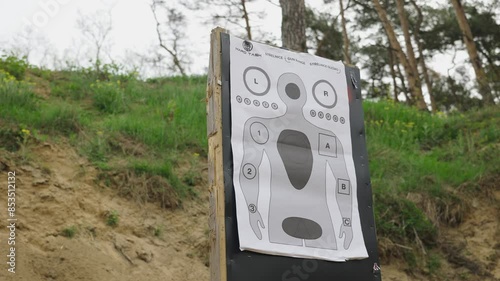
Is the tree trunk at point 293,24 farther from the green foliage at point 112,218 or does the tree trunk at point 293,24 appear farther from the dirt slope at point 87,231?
the green foliage at point 112,218

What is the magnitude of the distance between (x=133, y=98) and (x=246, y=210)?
5.41m

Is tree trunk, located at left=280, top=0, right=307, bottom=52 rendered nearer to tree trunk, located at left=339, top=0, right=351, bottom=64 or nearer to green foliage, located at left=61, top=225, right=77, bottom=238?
green foliage, located at left=61, top=225, right=77, bottom=238

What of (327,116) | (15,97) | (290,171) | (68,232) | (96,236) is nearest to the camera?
(290,171)

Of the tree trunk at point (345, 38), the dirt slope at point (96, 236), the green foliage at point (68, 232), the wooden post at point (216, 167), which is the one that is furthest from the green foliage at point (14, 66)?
the tree trunk at point (345, 38)

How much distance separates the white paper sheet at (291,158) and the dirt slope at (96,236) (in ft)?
5.75

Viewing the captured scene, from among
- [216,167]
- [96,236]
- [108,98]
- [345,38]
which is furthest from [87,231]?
[345,38]

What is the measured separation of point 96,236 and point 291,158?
2.16m

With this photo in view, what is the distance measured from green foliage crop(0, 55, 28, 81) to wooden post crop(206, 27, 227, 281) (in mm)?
5285

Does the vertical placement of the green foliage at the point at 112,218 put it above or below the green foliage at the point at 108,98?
below

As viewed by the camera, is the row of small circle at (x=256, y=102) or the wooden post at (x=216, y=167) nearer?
the wooden post at (x=216, y=167)

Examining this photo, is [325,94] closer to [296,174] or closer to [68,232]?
[296,174]

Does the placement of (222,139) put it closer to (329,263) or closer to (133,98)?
(329,263)

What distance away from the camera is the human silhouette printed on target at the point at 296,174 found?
13.5ft

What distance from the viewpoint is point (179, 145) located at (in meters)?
7.48
